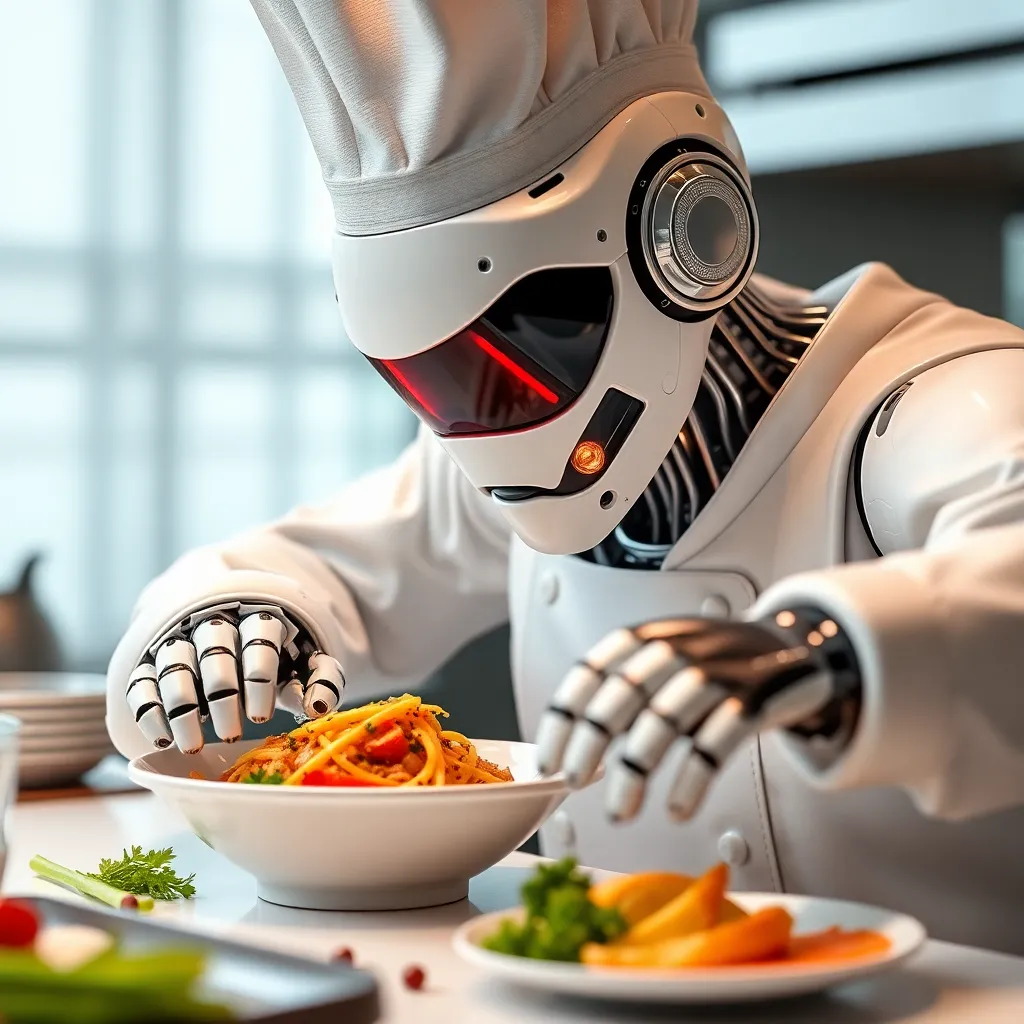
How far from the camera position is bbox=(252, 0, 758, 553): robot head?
1061 mm

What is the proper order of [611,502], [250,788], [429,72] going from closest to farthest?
[250,788], [429,72], [611,502]

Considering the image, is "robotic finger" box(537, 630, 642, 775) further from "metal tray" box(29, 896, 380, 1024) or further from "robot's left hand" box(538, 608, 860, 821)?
"metal tray" box(29, 896, 380, 1024)

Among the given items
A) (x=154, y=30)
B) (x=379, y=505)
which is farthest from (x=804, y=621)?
(x=154, y=30)

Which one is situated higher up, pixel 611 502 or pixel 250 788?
pixel 611 502

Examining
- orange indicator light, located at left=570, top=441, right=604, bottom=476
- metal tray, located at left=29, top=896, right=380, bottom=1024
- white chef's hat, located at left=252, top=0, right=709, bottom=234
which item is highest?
white chef's hat, located at left=252, top=0, right=709, bottom=234

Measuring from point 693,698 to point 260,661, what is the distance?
1.70 feet

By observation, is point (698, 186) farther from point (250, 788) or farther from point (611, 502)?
point (250, 788)

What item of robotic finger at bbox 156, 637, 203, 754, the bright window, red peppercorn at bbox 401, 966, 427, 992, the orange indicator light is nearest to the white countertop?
red peppercorn at bbox 401, 966, 427, 992

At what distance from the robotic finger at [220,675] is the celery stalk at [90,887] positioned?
0.46ft

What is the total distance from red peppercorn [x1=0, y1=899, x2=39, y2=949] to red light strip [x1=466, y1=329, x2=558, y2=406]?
535mm

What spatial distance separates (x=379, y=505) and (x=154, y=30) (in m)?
1.81

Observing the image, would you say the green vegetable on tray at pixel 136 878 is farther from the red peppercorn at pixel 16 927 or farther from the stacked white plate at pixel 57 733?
the stacked white plate at pixel 57 733

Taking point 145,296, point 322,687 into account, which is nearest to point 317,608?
point 322,687

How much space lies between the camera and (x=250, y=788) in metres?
0.90
